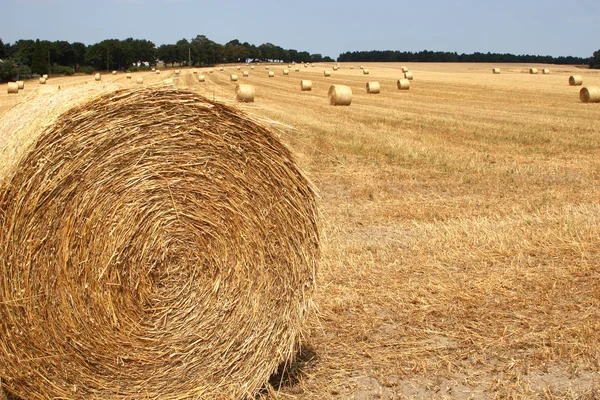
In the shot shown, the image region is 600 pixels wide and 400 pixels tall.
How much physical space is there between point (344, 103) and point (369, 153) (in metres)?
10.2

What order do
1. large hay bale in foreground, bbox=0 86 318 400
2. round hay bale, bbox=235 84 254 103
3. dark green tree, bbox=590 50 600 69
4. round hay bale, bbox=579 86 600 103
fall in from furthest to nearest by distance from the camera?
dark green tree, bbox=590 50 600 69 → round hay bale, bbox=579 86 600 103 → round hay bale, bbox=235 84 254 103 → large hay bale in foreground, bbox=0 86 318 400

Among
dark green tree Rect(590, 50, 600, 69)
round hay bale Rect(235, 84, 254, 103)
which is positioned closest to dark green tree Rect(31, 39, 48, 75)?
round hay bale Rect(235, 84, 254, 103)

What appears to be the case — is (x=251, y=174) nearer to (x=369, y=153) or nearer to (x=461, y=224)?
(x=461, y=224)

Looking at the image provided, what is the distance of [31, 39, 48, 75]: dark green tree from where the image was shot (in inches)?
2704

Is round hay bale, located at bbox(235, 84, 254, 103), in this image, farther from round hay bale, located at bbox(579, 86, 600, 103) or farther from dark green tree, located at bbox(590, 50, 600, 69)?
dark green tree, located at bbox(590, 50, 600, 69)

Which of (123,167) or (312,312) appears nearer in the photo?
(123,167)

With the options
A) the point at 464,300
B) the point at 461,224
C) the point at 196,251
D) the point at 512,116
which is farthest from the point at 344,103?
the point at 196,251

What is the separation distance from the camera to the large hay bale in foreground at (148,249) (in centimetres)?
359

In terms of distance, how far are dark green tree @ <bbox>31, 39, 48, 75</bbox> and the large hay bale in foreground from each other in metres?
70.8

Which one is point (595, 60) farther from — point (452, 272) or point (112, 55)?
point (452, 272)

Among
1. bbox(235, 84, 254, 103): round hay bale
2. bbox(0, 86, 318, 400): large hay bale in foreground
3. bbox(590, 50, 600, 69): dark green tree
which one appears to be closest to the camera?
bbox(0, 86, 318, 400): large hay bale in foreground

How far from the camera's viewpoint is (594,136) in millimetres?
14789

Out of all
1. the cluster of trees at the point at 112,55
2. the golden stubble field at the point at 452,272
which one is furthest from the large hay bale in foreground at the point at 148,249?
the cluster of trees at the point at 112,55

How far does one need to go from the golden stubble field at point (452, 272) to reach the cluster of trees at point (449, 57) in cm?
9198
